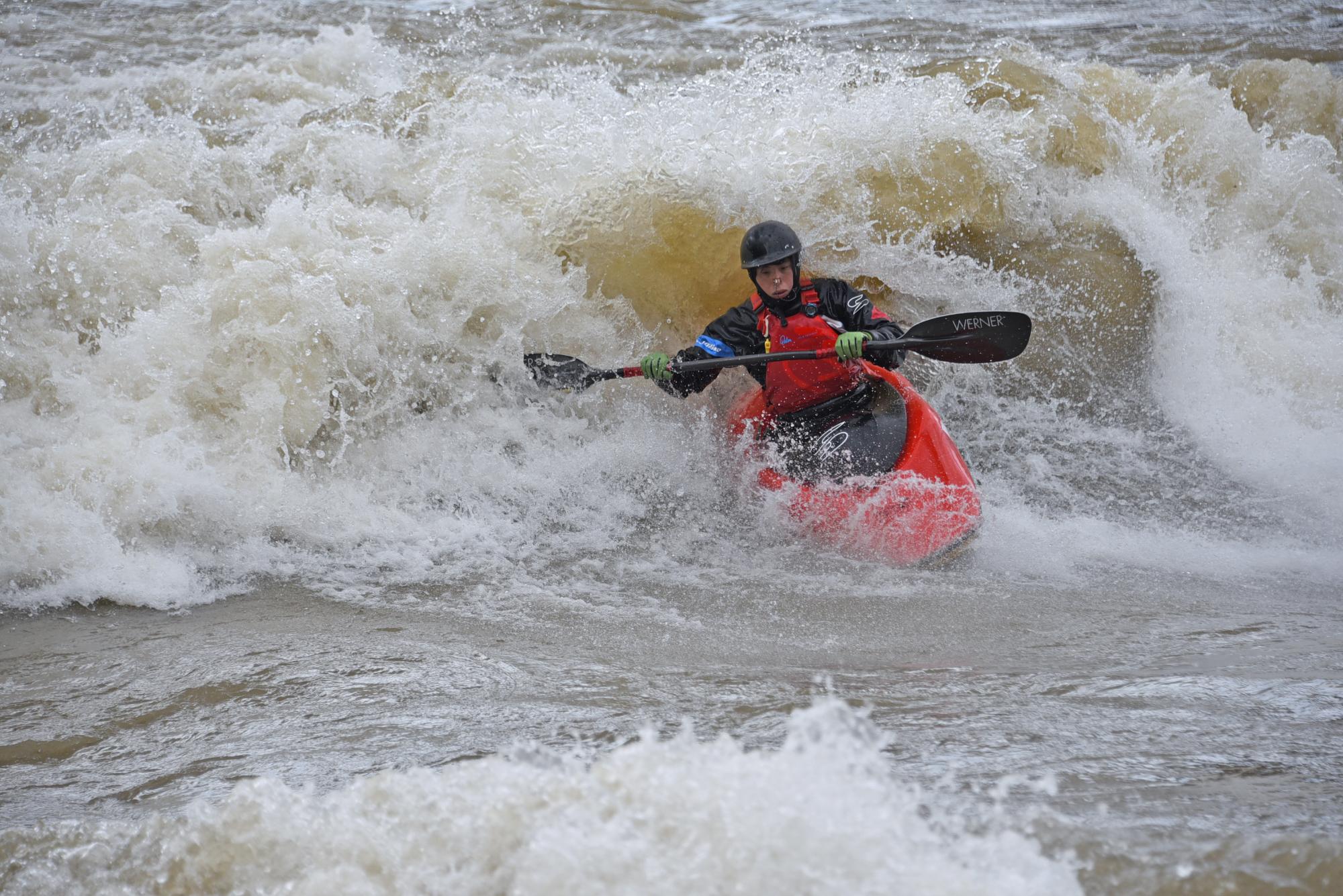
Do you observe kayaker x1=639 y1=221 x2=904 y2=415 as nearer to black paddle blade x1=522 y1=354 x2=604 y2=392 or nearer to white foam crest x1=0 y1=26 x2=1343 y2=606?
black paddle blade x1=522 y1=354 x2=604 y2=392

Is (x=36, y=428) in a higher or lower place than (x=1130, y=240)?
lower

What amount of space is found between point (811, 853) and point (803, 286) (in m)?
2.85

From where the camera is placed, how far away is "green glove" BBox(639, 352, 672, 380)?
4.14 meters

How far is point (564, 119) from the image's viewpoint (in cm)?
554

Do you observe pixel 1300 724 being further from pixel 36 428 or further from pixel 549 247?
pixel 36 428

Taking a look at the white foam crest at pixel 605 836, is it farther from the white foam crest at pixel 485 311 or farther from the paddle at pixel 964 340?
the paddle at pixel 964 340

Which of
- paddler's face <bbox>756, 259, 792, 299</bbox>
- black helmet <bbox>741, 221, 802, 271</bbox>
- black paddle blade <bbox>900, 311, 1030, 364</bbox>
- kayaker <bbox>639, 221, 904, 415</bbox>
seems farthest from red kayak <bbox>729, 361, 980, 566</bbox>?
black helmet <bbox>741, 221, 802, 271</bbox>

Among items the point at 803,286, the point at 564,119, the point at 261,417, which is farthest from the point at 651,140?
the point at 261,417

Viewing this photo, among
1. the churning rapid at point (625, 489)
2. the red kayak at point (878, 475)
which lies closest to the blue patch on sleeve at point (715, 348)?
the red kayak at point (878, 475)

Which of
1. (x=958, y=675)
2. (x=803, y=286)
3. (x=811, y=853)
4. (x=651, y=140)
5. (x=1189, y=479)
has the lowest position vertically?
(x=1189, y=479)

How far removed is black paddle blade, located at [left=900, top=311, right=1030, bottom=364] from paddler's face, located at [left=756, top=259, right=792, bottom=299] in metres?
0.50

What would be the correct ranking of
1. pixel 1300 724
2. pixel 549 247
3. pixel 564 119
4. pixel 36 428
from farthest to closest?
1. pixel 564 119
2. pixel 549 247
3. pixel 36 428
4. pixel 1300 724

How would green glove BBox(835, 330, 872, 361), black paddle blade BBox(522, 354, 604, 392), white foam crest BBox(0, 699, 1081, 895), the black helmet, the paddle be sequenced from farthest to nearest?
black paddle blade BBox(522, 354, 604, 392) → the paddle → the black helmet → green glove BBox(835, 330, 872, 361) → white foam crest BBox(0, 699, 1081, 895)

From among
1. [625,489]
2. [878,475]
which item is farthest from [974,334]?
[625,489]
